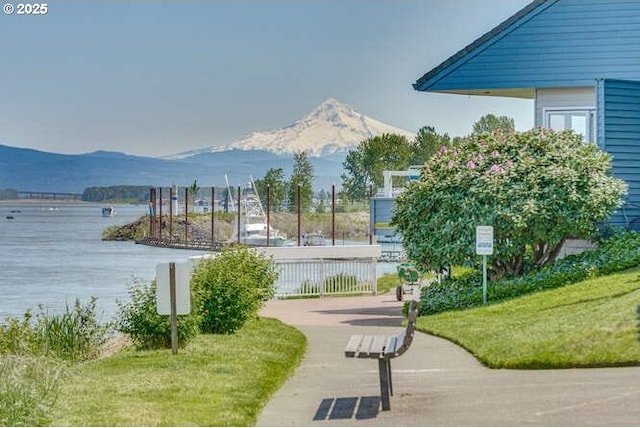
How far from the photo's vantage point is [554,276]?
25.3 m

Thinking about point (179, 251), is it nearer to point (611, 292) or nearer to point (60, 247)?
point (60, 247)

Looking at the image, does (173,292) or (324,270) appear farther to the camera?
(324,270)

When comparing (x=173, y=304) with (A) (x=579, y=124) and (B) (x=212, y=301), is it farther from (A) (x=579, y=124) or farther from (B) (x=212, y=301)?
(A) (x=579, y=124)

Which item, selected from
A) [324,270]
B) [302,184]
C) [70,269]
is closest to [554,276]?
[324,270]

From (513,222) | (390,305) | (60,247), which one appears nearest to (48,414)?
(513,222)

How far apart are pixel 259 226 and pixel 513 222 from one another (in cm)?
10099

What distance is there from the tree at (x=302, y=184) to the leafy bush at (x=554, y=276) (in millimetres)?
114891

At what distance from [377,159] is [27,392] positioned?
12773 cm

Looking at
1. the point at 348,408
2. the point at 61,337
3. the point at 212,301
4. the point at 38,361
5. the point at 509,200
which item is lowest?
the point at 61,337

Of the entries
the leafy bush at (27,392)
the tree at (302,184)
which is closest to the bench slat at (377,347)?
the leafy bush at (27,392)

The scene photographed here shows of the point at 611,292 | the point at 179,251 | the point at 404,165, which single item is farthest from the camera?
the point at 404,165

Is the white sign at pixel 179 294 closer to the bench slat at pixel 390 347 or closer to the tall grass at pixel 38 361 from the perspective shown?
the tall grass at pixel 38 361

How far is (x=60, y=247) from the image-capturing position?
402 feet

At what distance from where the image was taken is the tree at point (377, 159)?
5359 inches
